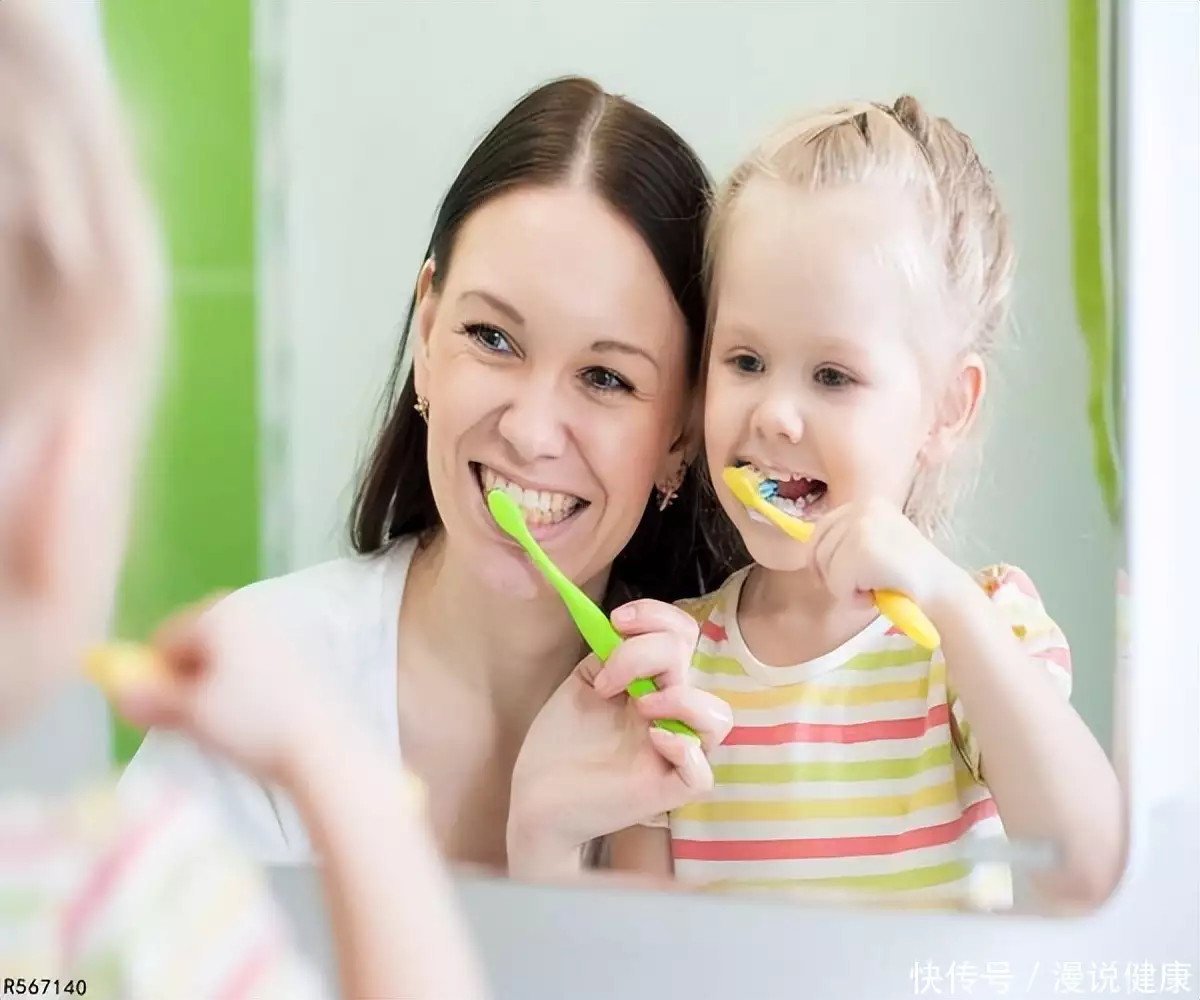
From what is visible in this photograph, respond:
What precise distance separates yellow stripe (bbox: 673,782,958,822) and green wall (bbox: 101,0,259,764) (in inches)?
11.2

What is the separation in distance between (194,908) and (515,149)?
40 cm

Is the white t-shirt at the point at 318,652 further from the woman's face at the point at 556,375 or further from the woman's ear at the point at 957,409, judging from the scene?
the woman's ear at the point at 957,409

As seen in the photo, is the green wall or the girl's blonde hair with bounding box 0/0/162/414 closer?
the girl's blonde hair with bounding box 0/0/162/414

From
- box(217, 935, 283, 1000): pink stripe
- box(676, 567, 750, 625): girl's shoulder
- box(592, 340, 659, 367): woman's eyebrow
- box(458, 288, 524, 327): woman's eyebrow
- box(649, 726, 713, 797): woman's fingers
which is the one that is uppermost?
box(458, 288, 524, 327): woman's eyebrow

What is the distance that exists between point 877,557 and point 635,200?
214 millimetres

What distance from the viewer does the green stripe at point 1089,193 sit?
578mm

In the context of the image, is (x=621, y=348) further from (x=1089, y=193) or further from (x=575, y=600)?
(x=1089, y=193)

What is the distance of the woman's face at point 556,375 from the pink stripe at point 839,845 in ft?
0.50

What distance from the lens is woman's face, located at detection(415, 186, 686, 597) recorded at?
0.60m

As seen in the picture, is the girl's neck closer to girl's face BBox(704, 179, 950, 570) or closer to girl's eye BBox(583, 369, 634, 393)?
girl's face BBox(704, 179, 950, 570)

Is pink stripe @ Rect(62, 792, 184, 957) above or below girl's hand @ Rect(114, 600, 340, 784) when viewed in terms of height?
below

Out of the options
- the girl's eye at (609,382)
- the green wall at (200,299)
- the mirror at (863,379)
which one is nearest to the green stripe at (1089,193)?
the mirror at (863,379)

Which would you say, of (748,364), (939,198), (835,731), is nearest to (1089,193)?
(939,198)

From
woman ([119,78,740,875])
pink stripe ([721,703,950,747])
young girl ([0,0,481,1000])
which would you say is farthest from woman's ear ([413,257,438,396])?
pink stripe ([721,703,950,747])
